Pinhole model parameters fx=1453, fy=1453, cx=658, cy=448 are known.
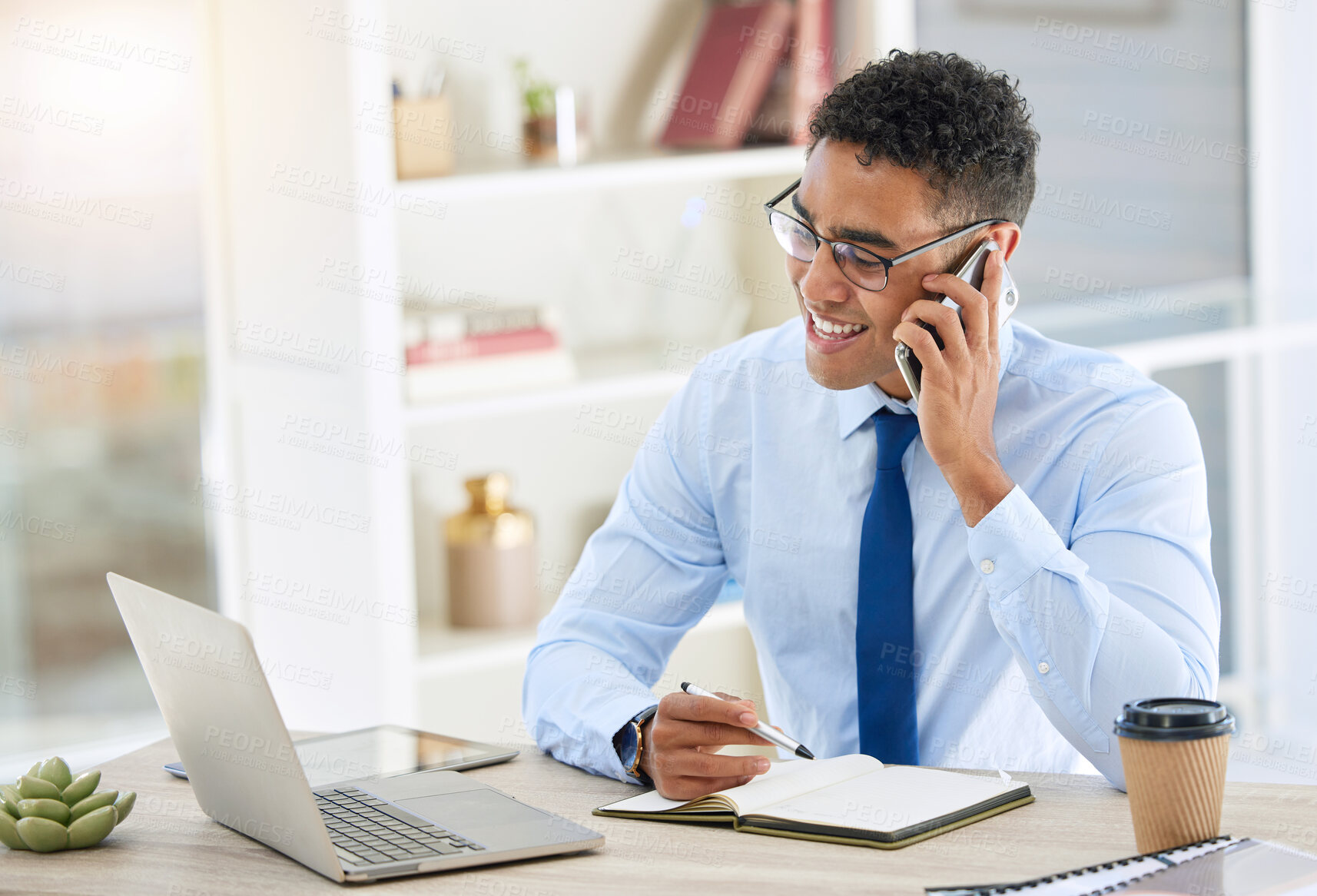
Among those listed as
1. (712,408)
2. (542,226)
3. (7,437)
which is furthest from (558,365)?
(7,437)

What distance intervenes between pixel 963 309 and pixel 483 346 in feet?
3.91

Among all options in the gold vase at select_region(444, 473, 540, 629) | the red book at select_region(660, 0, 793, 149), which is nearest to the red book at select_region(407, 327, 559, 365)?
the gold vase at select_region(444, 473, 540, 629)

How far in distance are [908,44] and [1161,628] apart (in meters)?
1.61

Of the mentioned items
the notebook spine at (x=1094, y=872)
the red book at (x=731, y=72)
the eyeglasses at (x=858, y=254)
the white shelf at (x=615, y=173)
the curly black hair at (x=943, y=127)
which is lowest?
the notebook spine at (x=1094, y=872)

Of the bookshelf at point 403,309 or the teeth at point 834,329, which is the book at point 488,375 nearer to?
the bookshelf at point 403,309

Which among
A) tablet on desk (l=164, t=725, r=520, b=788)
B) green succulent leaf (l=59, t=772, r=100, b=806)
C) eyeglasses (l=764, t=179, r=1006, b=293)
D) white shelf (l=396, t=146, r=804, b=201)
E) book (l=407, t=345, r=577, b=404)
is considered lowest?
tablet on desk (l=164, t=725, r=520, b=788)

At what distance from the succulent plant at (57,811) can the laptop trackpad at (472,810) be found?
0.85 feet

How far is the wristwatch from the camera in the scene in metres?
1.44

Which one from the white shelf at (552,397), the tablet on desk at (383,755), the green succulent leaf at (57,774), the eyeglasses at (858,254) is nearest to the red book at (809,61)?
the white shelf at (552,397)

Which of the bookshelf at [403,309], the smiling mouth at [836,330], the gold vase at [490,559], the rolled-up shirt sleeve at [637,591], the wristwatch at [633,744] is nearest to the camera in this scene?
the wristwatch at [633,744]

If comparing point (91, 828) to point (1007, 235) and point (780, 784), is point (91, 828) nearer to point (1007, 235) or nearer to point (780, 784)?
point (780, 784)

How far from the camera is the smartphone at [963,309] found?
1.62 m

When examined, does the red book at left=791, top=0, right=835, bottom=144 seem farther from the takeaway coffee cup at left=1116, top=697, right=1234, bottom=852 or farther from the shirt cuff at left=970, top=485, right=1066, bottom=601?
the takeaway coffee cup at left=1116, top=697, right=1234, bottom=852

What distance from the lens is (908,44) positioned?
9.10ft
